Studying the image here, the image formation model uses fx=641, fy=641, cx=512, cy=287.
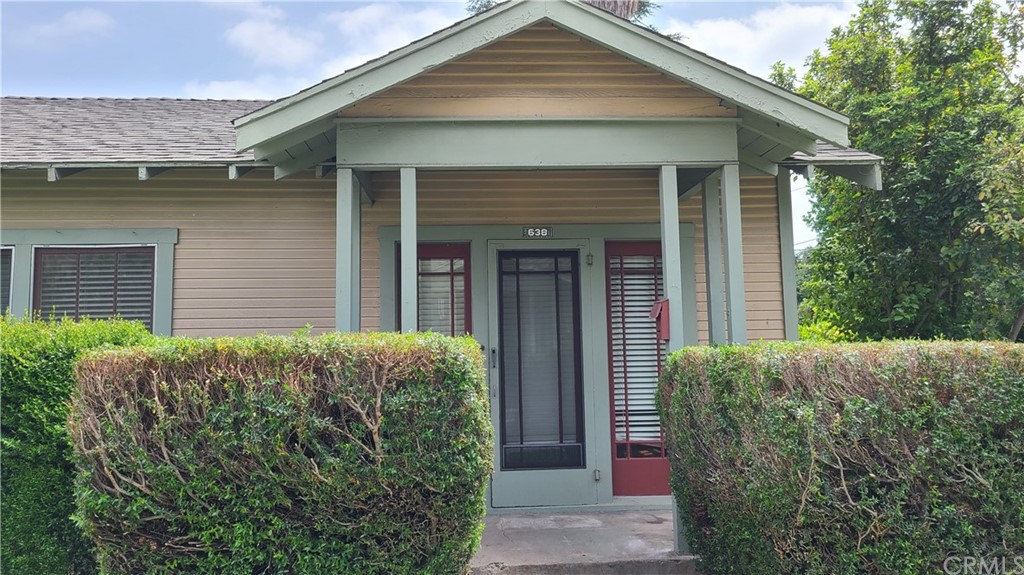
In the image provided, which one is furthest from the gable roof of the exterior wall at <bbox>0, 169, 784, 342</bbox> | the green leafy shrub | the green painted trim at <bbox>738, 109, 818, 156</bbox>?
the green leafy shrub

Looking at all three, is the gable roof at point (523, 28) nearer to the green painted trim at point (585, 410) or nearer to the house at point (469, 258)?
the house at point (469, 258)

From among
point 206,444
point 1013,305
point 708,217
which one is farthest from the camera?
point 1013,305

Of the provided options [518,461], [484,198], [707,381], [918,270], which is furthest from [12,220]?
[918,270]

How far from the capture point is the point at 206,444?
9.64 feet

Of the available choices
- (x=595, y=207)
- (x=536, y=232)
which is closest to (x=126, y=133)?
(x=536, y=232)

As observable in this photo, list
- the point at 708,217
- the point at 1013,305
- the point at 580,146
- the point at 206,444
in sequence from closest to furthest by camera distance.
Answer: the point at 206,444 → the point at 580,146 → the point at 708,217 → the point at 1013,305

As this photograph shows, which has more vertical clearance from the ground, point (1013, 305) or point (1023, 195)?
point (1023, 195)

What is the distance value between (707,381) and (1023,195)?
15.0 feet

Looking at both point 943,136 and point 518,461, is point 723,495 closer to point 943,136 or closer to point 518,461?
point 518,461

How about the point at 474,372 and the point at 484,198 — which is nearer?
the point at 474,372

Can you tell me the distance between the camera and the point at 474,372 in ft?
10.3

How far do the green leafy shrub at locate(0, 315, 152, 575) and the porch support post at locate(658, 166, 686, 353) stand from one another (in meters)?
3.60

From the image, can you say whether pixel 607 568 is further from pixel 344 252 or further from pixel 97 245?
pixel 97 245

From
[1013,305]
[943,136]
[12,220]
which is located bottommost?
[1013,305]
